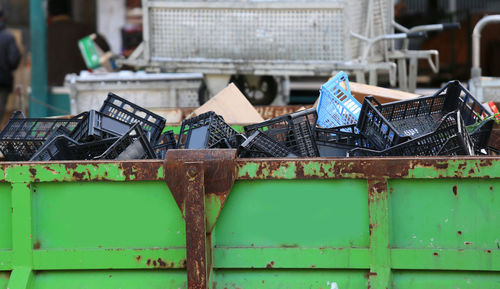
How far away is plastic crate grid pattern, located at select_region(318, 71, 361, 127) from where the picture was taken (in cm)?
388

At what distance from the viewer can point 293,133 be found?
3562mm

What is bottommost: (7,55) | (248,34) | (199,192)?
(199,192)

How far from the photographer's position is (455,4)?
13.9 meters

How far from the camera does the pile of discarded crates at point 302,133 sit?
3297 mm

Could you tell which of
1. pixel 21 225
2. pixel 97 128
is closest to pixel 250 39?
pixel 97 128

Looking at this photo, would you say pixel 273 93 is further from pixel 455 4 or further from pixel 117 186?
pixel 455 4

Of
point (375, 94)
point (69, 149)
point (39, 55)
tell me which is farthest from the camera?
point (39, 55)

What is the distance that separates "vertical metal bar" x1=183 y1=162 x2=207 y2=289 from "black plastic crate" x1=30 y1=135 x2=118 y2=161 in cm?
78

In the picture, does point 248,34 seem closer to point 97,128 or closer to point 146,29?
point 146,29

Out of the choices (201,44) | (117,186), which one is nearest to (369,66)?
(201,44)

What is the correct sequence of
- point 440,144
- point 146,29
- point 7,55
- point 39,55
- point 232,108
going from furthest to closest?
point 39,55 → point 7,55 → point 146,29 → point 232,108 → point 440,144

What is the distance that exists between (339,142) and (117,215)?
130 cm

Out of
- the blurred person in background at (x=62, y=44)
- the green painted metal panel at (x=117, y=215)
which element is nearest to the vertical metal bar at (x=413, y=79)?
the green painted metal panel at (x=117, y=215)

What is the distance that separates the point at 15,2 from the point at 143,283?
9.24m
